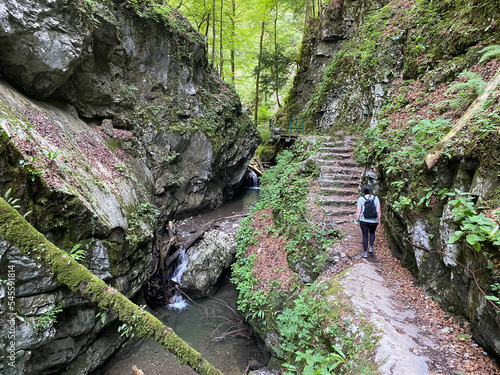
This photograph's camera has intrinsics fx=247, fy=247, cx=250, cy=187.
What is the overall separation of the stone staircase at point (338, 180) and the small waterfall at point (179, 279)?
5314mm

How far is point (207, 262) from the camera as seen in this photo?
28.3ft

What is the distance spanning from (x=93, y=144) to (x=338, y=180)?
7.83m

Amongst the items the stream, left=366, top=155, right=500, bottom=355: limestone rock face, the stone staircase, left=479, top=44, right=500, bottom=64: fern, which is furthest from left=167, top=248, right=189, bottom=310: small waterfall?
left=479, top=44, right=500, bottom=64: fern

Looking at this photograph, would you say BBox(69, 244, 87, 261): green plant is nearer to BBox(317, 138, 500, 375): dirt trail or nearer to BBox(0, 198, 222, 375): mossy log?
BBox(0, 198, 222, 375): mossy log

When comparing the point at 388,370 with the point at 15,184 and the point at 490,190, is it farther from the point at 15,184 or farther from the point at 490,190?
the point at 15,184

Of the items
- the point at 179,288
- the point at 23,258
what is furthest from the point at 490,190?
the point at 179,288

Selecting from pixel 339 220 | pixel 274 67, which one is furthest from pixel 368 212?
pixel 274 67

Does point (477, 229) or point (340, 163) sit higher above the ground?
point (340, 163)

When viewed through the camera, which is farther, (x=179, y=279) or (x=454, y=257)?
(x=179, y=279)

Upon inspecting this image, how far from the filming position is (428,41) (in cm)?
820

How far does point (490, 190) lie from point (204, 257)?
7.62 metres

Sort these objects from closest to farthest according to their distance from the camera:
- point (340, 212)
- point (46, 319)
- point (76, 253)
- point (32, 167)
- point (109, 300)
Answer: point (109, 300), point (46, 319), point (32, 167), point (76, 253), point (340, 212)

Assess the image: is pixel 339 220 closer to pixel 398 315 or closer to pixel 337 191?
pixel 337 191

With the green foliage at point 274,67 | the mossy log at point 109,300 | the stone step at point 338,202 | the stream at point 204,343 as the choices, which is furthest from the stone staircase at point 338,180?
the green foliage at point 274,67
